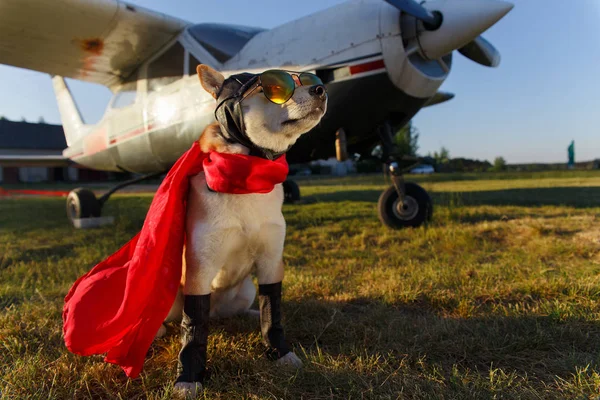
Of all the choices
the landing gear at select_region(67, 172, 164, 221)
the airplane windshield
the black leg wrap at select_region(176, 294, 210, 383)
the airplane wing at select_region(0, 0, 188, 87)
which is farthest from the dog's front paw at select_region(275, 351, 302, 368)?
the airplane wing at select_region(0, 0, 188, 87)

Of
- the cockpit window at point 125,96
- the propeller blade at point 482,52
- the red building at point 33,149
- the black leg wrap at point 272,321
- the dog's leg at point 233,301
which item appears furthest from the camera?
the red building at point 33,149

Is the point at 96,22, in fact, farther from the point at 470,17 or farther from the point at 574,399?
the point at 574,399

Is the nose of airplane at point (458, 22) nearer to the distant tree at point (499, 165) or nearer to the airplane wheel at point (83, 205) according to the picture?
the airplane wheel at point (83, 205)

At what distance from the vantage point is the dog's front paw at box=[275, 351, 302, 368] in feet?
4.16

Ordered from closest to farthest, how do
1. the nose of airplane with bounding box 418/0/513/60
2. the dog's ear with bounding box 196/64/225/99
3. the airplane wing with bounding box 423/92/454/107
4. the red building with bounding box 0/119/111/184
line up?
1. the dog's ear with bounding box 196/64/225/99
2. the nose of airplane with bounding box 418/0/513/60
3. the airplane wing with bounding box 423/92/454/107
4. the red building with bounding box 0/119/111/184

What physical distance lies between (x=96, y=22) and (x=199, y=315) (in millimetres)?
4152

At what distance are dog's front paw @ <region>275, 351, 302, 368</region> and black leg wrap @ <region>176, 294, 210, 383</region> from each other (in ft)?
0.88

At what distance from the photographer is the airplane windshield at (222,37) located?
3.93 metres

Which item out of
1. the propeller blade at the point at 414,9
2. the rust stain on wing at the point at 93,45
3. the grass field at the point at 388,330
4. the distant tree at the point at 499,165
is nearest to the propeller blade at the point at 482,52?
the propeller blade at the point at 414,9

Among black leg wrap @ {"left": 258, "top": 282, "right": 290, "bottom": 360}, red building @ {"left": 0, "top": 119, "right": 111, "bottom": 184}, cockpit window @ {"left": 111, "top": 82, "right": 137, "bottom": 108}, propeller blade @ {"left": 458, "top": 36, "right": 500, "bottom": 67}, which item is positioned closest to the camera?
black leg wrap @ {"left": 258, "top": 282, "right": 290, "bottom": 360}

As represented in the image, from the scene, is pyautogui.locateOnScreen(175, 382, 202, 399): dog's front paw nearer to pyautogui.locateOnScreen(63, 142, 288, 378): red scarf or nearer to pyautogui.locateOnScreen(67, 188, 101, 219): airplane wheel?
pyautogui.locateOnScreen(63, 142, 288, 378): red scarf

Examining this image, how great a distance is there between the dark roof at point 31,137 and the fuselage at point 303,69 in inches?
921

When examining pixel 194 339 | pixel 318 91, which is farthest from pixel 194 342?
pixel 318 91

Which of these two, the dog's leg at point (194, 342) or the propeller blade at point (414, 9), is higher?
the propeller blade at point (414, 9)
